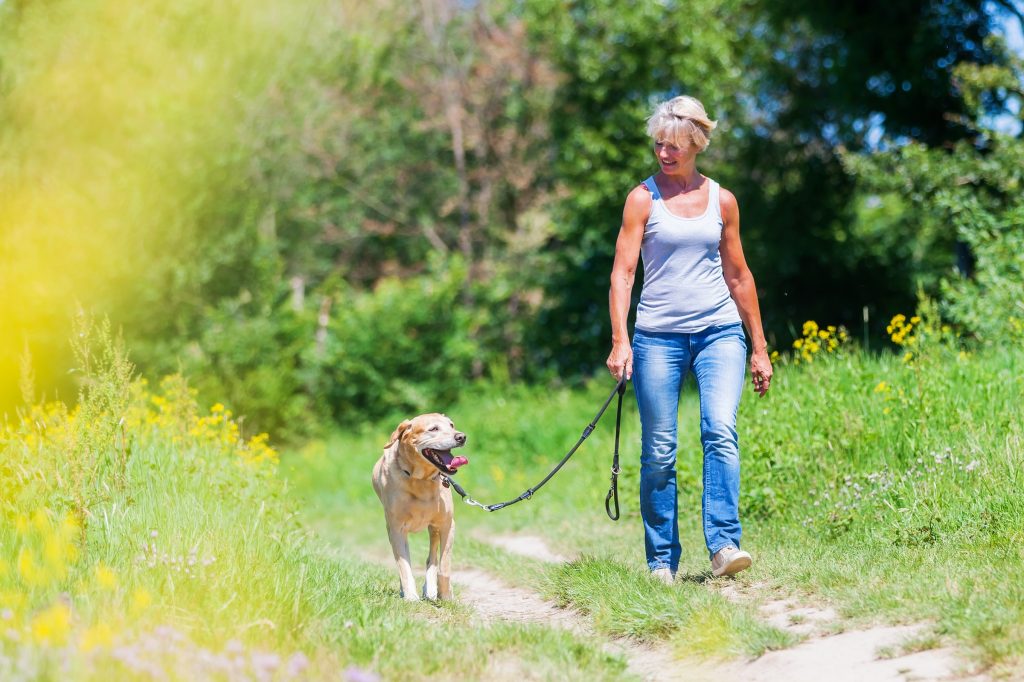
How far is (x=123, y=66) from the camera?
17328 millimetres

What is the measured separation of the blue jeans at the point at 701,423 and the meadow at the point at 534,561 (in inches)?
11.1

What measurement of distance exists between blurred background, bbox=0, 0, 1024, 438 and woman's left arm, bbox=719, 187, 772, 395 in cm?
826

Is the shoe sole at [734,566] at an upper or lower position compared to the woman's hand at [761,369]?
lower

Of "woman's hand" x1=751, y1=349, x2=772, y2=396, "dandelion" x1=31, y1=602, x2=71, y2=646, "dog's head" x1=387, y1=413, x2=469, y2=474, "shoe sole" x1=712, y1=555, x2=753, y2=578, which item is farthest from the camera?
"dog's head" x1=387, y1=413, x2=469, y2=474

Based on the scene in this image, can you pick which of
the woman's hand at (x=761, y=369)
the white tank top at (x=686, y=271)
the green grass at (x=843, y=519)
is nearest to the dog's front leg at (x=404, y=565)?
the green grass at (x=843, y=519)

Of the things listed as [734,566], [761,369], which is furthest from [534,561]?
[761,369]

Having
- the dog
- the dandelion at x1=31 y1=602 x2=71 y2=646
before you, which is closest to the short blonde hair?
the dog

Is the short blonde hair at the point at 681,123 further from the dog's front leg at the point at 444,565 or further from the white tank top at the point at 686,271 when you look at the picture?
the dog's front leg at the point at 444,565

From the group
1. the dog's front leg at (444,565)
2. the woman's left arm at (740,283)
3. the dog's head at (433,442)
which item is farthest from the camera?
the dog's front leg at (444,565)

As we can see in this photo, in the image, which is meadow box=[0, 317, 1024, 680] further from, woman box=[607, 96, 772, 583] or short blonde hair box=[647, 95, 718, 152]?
short blonde hair box=[647, 95, 718, 152]

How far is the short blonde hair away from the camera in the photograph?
5617 mm

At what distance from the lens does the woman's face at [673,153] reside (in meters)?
5.62

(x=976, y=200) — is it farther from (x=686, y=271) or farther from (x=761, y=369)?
(x=686, y=271)

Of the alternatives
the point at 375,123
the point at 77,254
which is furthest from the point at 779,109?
the point at 77,254
